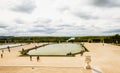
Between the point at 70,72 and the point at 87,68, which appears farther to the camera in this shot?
the point at 87,68

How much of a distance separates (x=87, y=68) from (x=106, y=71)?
127cm

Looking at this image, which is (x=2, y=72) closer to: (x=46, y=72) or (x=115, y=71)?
(x=46, y=72)

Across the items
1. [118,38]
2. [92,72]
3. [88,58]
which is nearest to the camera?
[92,72]

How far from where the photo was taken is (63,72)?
11.5m

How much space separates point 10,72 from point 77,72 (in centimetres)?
405

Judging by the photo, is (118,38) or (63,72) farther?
(118,38)

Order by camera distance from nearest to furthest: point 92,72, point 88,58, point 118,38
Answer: point 92,72, point 88,58, point 118,38

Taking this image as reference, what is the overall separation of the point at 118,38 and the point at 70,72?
41.9 meters

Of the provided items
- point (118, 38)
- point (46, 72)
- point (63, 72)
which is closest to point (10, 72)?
point (46, 72)

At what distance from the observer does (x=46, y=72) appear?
1153 cm

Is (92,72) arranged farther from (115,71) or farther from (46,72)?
(46,72)

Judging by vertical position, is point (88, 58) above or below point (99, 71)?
above

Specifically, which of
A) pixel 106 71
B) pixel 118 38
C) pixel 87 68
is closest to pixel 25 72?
pixel 87 68

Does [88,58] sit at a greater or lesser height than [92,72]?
greater
